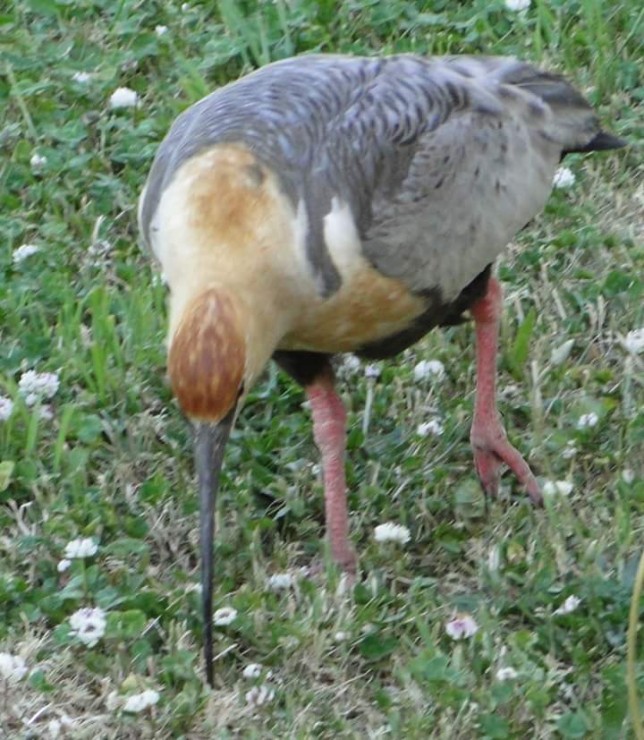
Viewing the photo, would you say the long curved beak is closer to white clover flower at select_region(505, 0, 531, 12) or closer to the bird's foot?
the bird's foot

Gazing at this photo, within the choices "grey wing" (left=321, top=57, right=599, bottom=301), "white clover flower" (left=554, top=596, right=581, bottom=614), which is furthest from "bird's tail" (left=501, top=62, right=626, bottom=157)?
"white clover flower" (left=554, top=596, right=581, bottom=614)

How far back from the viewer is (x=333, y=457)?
4539mm

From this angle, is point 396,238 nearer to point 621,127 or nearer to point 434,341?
point 434,341

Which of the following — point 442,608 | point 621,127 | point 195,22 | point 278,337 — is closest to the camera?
point 278,337

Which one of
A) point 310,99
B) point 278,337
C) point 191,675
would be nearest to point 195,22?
point 310,99

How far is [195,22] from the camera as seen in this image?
6.25m

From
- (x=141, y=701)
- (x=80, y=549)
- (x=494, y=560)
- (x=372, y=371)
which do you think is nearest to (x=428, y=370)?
(x=372, y=371)

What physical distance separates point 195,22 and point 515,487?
2332 mm

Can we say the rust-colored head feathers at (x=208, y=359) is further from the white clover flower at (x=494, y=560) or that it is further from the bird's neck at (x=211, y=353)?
the white clover flower at (x=494, y=560)

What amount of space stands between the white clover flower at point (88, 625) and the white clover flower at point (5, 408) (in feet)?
2.38

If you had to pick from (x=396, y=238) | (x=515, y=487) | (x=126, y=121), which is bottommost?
(x=515, y=487)

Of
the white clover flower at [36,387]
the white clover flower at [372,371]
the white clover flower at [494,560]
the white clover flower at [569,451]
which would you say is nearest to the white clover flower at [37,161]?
the white clover flower at [36,387]

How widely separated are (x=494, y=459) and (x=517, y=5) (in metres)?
2.10

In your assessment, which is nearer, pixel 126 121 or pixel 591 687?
pixel 591 687
